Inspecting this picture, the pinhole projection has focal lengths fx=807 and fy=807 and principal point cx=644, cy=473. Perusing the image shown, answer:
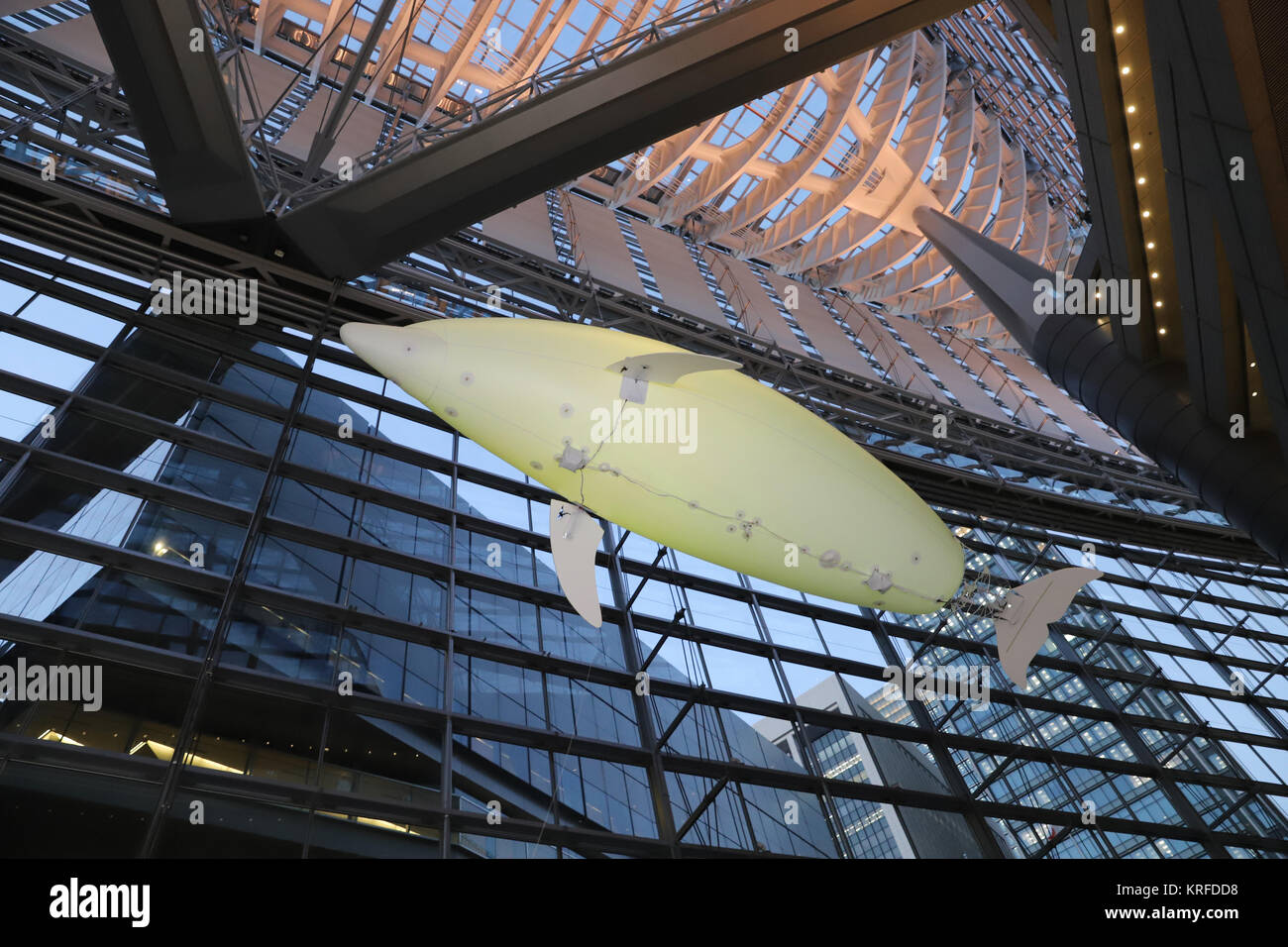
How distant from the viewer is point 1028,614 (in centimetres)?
875

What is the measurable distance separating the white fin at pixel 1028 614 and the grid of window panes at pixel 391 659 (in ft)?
12.2

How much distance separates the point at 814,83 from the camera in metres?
21.1

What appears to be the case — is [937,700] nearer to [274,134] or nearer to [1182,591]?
[1182,591]

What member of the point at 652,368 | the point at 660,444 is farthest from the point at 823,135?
the point at 660,444

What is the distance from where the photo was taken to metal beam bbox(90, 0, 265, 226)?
8820mm

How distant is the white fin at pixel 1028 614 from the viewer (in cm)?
859

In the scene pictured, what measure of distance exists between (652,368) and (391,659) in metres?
5.64

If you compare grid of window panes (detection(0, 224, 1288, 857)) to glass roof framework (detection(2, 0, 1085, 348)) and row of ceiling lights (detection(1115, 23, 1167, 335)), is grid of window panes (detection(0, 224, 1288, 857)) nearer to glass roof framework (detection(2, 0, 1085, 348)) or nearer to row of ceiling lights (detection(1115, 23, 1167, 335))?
glass roof framework (detection(2, 0, 1085, 348))

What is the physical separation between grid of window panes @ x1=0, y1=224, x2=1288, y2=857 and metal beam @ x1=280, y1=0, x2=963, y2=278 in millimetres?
3425
